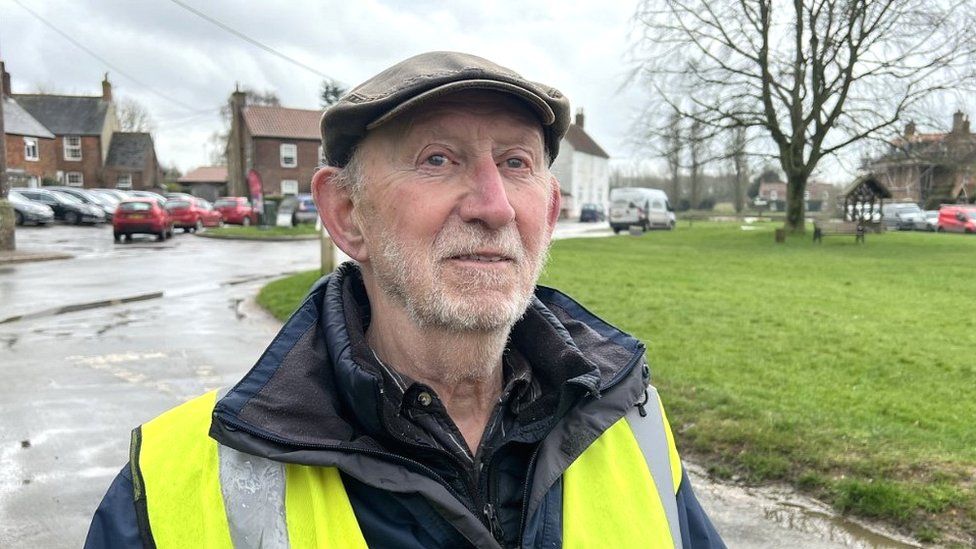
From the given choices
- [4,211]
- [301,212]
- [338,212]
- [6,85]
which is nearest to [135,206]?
[4,211]

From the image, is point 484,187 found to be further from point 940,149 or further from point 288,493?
point 940,149

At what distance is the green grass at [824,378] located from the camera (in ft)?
14.1

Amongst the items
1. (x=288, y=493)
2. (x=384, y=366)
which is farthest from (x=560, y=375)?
(x=288, y=493)

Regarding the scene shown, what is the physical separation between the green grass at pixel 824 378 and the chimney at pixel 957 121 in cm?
1501

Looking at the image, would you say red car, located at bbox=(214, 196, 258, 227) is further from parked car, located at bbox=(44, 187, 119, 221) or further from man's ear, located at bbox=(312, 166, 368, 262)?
man's ear, located at bbox=(312, 166, 368, 262)

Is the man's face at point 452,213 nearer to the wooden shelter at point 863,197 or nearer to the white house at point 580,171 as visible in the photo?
the wooden shelter at point 863,197

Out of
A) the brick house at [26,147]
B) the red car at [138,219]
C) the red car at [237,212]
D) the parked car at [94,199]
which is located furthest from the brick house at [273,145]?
the red car at [138,219]

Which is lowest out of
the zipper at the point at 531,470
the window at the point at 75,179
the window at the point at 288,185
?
the zipper at the point at 531,470

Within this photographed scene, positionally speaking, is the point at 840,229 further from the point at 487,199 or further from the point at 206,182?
the point at 206,182

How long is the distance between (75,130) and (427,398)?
218 ft

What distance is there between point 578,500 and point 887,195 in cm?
3404

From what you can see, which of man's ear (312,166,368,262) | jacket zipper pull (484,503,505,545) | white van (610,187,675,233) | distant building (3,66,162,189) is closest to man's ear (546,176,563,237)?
man's ear (312,166,368,262)

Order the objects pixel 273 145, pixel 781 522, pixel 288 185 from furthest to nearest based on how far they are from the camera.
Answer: pixel 288 185 < pixel 273 145 < pixel 781 522

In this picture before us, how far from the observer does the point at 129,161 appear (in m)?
62.3
